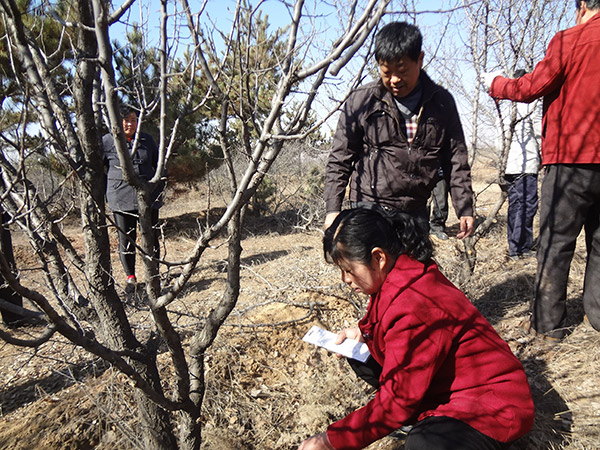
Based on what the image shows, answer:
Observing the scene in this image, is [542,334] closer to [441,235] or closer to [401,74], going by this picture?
[401,74]

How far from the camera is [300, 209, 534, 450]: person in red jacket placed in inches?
52.3

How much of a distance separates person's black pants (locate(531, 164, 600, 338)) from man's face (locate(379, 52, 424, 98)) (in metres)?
0.99

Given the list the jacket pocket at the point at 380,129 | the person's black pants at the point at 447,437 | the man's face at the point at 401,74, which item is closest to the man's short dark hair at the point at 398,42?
the man's face at the point at 401,74

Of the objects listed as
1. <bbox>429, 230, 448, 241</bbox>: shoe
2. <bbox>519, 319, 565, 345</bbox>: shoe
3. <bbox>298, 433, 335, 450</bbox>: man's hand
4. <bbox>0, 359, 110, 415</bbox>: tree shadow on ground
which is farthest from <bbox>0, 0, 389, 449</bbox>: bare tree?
<bbox>429, 230, 448, 241</bbox>: shoe

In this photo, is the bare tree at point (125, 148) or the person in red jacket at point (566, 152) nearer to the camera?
the bare tree at point (125, 148)

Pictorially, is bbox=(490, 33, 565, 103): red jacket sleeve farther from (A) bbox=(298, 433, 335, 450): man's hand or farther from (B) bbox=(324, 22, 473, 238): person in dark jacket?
(A) bbox=(298, 433, 335, 450): man's hand

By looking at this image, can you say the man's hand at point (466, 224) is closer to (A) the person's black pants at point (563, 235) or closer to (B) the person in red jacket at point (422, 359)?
(A) the person's black pants at point (563, 235)

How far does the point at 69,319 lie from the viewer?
177cm

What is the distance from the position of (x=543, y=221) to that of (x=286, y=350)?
1858 millimetres

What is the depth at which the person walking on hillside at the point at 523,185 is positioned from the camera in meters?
3.83

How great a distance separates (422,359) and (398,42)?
4.60ft

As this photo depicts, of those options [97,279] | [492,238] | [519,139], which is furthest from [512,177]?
[97,279]

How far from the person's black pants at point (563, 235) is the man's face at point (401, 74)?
3.26 feet

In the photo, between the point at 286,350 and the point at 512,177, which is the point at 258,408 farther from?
the point at 512,177
